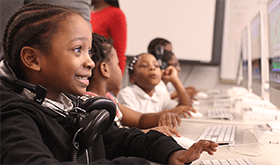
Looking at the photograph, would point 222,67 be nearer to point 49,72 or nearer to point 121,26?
point 121,26

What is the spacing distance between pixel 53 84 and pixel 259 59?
1280 millimetres

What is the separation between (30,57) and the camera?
65cm

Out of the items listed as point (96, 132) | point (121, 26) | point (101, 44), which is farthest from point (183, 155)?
point (121, 26)

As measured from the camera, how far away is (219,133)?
1038mm

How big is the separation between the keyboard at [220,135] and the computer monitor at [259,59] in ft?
1.63

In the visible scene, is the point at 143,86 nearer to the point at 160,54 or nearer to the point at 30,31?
the point at 160,54

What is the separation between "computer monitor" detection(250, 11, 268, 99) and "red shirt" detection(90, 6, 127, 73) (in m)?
0.80

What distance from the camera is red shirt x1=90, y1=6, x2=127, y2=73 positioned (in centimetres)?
178

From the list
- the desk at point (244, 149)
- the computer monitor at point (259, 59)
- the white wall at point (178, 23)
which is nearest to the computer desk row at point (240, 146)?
the desk at point (244, 149)

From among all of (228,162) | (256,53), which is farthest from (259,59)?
(228,162)

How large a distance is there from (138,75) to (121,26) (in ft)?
1.11

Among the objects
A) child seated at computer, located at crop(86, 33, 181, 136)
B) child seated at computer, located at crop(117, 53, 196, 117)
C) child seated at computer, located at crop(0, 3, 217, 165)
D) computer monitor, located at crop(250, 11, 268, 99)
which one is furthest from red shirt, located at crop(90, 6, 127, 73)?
child seated at computer, located at crop(0, 3, 217, 165)

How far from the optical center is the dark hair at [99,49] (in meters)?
1.11

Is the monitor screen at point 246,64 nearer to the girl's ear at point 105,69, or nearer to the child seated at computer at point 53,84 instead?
the girl's ear at point 105,69
